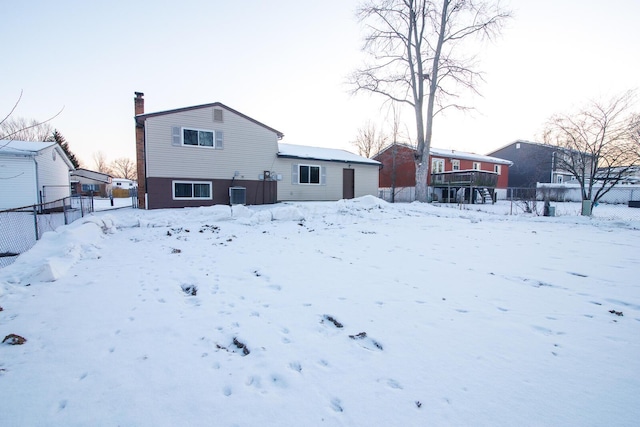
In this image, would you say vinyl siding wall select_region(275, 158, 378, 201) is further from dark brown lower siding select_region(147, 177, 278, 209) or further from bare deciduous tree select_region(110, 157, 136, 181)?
bare deciduous tree select_region(110, 157, 136, 181)

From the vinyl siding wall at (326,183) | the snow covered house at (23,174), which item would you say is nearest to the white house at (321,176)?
the vinyl siding wall at (326,183)

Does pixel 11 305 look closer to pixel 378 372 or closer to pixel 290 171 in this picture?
pixel 378 372

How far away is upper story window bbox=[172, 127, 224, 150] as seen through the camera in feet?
47.2

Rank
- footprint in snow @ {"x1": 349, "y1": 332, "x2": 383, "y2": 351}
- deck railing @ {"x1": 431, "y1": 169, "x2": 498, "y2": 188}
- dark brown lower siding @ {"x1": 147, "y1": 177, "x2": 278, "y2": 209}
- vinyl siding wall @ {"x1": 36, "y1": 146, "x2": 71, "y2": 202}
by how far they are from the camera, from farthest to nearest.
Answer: deck railing @ {"x1": 431, "y1": 169, "x2": 498, "y2": 188} → vinyl siding wall @ {"x1": 36, "y1": 146, "x2": 71, "y2": 202} → dark brown lower siding @ {"x1": 147, "y1": 177, "x2": 278, "y2": 209} → footprint in snow @ {"x1": 349, "y1": 332, "x2": 383, "y2": 351}

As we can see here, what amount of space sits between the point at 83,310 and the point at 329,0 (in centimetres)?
1474

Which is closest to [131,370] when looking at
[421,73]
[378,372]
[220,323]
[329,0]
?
[220,323]

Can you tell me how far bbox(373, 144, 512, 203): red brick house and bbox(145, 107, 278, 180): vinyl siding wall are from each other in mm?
11822

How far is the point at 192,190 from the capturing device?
1494 cm

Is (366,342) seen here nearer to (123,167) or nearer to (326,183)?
(326,183)

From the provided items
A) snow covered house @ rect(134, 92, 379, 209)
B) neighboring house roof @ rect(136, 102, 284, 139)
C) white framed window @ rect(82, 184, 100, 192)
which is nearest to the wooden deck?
snow covered house @ rect(134, 92, 379, 209)

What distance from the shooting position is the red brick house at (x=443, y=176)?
22656 mm

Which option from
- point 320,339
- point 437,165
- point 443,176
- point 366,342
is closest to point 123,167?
point 437,165

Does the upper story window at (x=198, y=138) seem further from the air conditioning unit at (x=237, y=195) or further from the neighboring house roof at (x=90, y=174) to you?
the neighboring house roof at (x=90, y=174)

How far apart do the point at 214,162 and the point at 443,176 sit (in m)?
18.6
